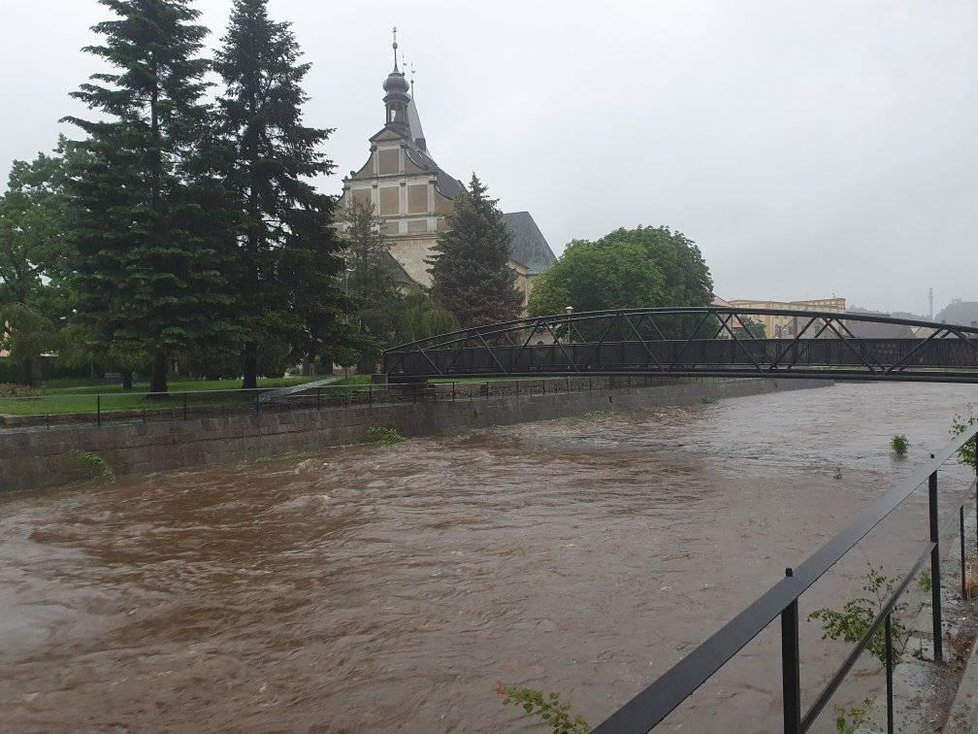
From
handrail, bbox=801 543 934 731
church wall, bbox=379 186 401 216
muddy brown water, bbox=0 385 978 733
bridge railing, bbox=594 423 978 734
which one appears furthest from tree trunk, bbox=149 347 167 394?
church wall, bbox=379 186 401 216

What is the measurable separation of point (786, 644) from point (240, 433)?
21.6m

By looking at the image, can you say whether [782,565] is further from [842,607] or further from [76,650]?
[76,650]

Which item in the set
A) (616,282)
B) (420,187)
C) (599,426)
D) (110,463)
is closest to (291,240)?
(110,463)

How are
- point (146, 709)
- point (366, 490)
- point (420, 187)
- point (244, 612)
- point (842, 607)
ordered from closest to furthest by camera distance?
point (146, 709) < point (842, 607) < point (244, 612) < point (366, 490) < point (420, 187)

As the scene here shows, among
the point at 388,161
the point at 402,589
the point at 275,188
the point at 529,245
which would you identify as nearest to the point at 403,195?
the point at 388,161

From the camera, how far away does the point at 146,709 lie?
6395 millimetres

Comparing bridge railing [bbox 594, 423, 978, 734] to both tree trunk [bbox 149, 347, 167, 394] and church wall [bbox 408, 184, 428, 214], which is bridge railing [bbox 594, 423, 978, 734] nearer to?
tree trunk [bbox 149, 347, 167, 394]

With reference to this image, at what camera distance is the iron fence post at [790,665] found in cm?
192

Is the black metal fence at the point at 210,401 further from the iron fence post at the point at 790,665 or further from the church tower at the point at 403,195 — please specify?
the church tower at the point at 403,195

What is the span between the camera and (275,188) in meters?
27.1

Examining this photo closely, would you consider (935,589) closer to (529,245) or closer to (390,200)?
(390,200)

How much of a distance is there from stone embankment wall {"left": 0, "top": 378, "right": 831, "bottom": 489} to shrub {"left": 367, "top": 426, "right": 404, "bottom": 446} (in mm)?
238

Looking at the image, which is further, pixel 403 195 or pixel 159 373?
pixel 403 195

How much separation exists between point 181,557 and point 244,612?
3193 millimetres
